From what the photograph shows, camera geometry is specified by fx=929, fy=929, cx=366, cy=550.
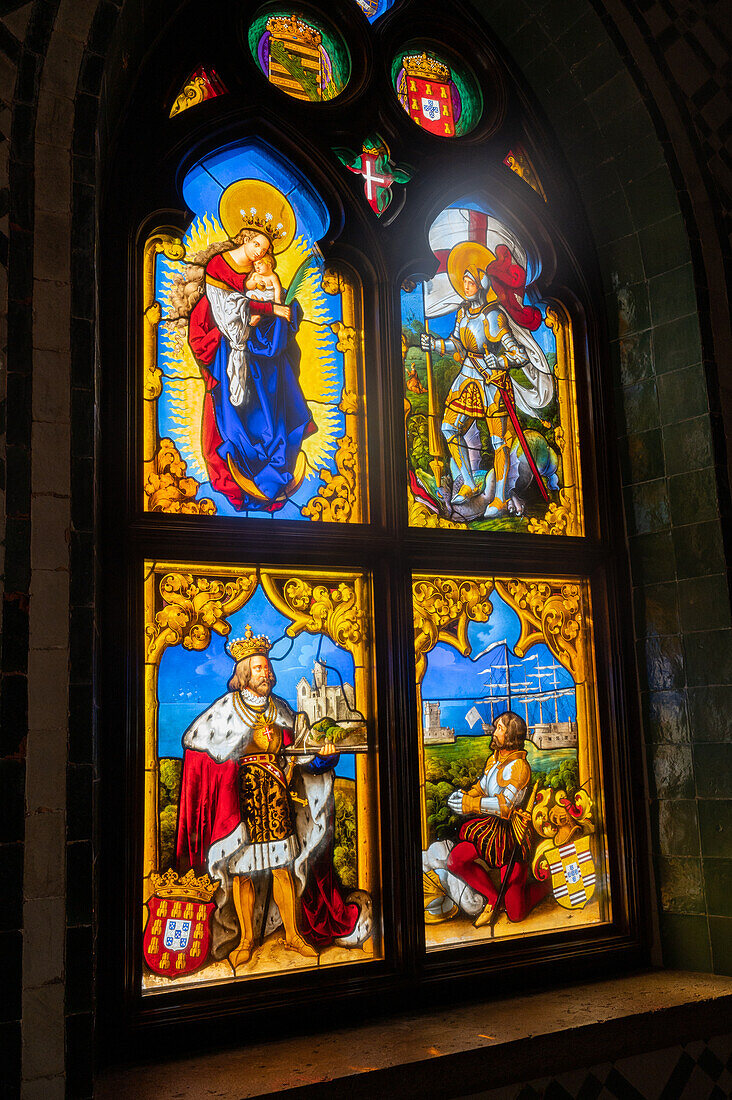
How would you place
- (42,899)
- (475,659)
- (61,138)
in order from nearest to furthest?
(42,899), (61,138), (475,659)

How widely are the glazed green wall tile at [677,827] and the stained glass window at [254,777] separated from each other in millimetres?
1069

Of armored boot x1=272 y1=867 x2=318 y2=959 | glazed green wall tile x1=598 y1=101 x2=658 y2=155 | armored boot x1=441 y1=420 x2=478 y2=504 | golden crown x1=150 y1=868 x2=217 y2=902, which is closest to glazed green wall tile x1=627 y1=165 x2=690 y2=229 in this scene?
glazed green wall tile x1=598 y1=101 x2=658 y2=155

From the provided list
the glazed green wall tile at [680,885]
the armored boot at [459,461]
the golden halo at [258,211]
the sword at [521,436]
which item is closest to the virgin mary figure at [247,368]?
the golden halo at [258,211]

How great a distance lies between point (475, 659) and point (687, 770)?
0.83 metres

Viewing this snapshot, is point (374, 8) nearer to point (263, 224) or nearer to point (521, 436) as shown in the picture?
point (263, 224)

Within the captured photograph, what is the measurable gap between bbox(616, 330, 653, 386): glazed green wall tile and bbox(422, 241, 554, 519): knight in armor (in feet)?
0.98

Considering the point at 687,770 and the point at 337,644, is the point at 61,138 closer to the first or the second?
the point at 337,644

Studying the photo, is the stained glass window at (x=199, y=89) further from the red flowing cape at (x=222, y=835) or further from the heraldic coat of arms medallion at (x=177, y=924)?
the heraldic coat of arms medallion at (x=177, y=924)

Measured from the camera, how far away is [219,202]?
2.94 metres

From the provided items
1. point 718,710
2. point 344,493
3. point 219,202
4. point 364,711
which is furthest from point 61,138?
point 718,710

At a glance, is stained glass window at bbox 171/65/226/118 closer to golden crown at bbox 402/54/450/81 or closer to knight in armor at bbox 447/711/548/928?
golden crown at bbox 402/54/450/81

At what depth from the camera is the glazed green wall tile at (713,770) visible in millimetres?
3053

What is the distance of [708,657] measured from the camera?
10.2 feet

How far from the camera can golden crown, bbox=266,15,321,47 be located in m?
3.15
